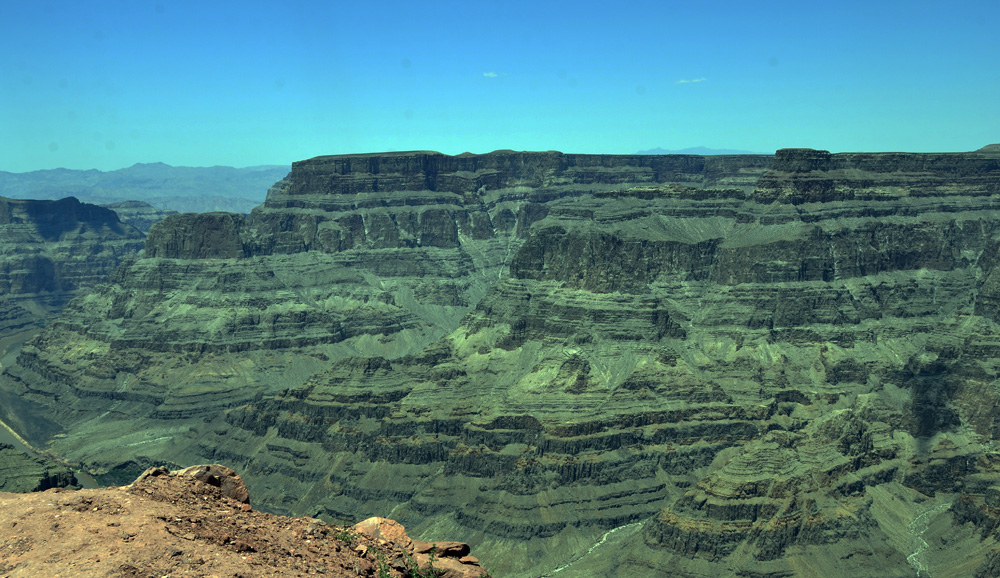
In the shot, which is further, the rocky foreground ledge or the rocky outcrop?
the rocky outcrop

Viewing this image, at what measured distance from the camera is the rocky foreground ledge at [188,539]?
3278 centimetres

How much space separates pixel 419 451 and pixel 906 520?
234ft

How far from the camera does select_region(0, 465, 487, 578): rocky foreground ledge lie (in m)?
32.8

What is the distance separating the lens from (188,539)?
34.9m

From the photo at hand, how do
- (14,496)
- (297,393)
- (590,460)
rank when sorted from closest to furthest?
(14,496) → (590,460) → (297,393)

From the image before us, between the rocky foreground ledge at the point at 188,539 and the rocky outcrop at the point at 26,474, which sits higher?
the rocky foreground ledge at the point at 188,539

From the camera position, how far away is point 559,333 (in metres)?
195

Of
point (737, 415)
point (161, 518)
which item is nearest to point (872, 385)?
point (737, 415)

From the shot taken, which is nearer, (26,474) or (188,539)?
(188,539)

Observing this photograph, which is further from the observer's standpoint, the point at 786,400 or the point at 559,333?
the point at 559,333

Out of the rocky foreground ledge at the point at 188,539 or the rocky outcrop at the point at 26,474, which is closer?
the rocky foreground ledge at the point at 188,539

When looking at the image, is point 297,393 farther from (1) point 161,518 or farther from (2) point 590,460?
(1) point 161,518

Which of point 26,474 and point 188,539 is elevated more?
point 188,539

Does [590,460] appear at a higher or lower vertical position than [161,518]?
lower
